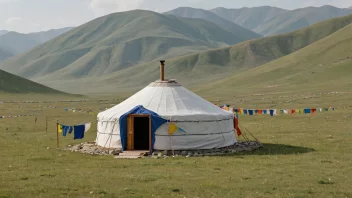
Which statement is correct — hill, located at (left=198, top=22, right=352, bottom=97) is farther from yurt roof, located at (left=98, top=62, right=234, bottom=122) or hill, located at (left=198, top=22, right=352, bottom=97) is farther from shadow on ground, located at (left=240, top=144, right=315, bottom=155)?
yurt roof, located at (left=98, top=62, right=234, bottom=122)

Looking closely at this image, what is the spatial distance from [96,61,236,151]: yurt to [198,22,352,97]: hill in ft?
171

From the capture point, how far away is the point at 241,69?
188000 millimetres

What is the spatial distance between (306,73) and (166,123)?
79863 mm

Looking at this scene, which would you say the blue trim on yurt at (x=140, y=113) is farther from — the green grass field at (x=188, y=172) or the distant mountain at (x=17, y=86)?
the distant mountain at (x=17, y=86)

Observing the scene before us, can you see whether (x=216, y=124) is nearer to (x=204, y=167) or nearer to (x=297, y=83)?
(x=204, y=167)

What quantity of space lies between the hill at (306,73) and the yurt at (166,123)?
52.1m

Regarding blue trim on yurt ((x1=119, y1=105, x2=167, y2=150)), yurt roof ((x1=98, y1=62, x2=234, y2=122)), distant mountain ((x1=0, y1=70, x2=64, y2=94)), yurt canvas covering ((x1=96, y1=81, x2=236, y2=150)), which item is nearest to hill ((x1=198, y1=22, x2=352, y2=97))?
distant mountain ((x1=0, y1=70, x2=64, y2=94))

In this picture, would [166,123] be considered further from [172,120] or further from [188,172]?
[188,172]

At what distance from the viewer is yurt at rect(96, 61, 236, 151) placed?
19.9 m

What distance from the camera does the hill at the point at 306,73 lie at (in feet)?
270

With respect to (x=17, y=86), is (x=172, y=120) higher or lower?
lower

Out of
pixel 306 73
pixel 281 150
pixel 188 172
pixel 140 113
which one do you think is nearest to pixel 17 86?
pixel 306 73

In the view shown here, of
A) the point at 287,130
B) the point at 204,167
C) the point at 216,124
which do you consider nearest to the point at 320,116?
the point at 287,130

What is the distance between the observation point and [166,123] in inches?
786
